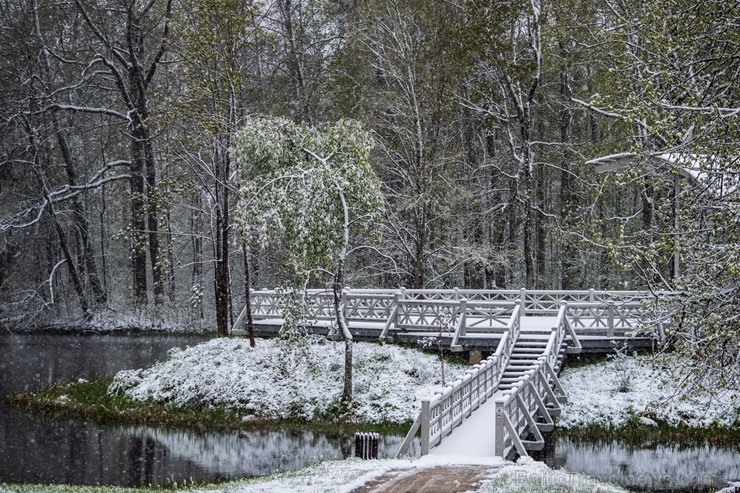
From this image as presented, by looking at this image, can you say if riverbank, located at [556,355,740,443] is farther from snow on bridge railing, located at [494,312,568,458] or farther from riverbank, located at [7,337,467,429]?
riverbank, located at [7,337,467,429]

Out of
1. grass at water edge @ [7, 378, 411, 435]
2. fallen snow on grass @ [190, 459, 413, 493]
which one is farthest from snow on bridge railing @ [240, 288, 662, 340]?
fallen snow on grass @ [190, 459, 413, 493]

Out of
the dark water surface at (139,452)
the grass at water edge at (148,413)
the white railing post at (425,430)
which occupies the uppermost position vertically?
the white railing post at (425,430)

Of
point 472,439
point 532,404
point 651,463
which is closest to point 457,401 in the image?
point 472,439

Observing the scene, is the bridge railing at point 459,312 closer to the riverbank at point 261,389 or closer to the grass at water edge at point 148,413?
the riverbank at point 261,389

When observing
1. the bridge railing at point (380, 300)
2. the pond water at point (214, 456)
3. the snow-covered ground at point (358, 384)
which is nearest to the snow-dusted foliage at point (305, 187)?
the snow-covered ground at point (358, 384)

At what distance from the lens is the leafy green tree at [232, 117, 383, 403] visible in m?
24.4

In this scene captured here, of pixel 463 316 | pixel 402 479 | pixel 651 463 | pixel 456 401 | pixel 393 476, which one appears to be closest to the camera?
pixel 402 479

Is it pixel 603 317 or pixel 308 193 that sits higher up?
pixel 308 193

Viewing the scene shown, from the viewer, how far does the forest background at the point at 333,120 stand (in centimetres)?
3172

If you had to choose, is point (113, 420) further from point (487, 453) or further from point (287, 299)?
point (487, 453)

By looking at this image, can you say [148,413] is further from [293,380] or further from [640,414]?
[640,414]

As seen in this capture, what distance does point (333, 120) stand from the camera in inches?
1694

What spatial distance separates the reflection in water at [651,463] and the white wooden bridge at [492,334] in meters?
1.02

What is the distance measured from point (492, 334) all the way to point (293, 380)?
669cm
